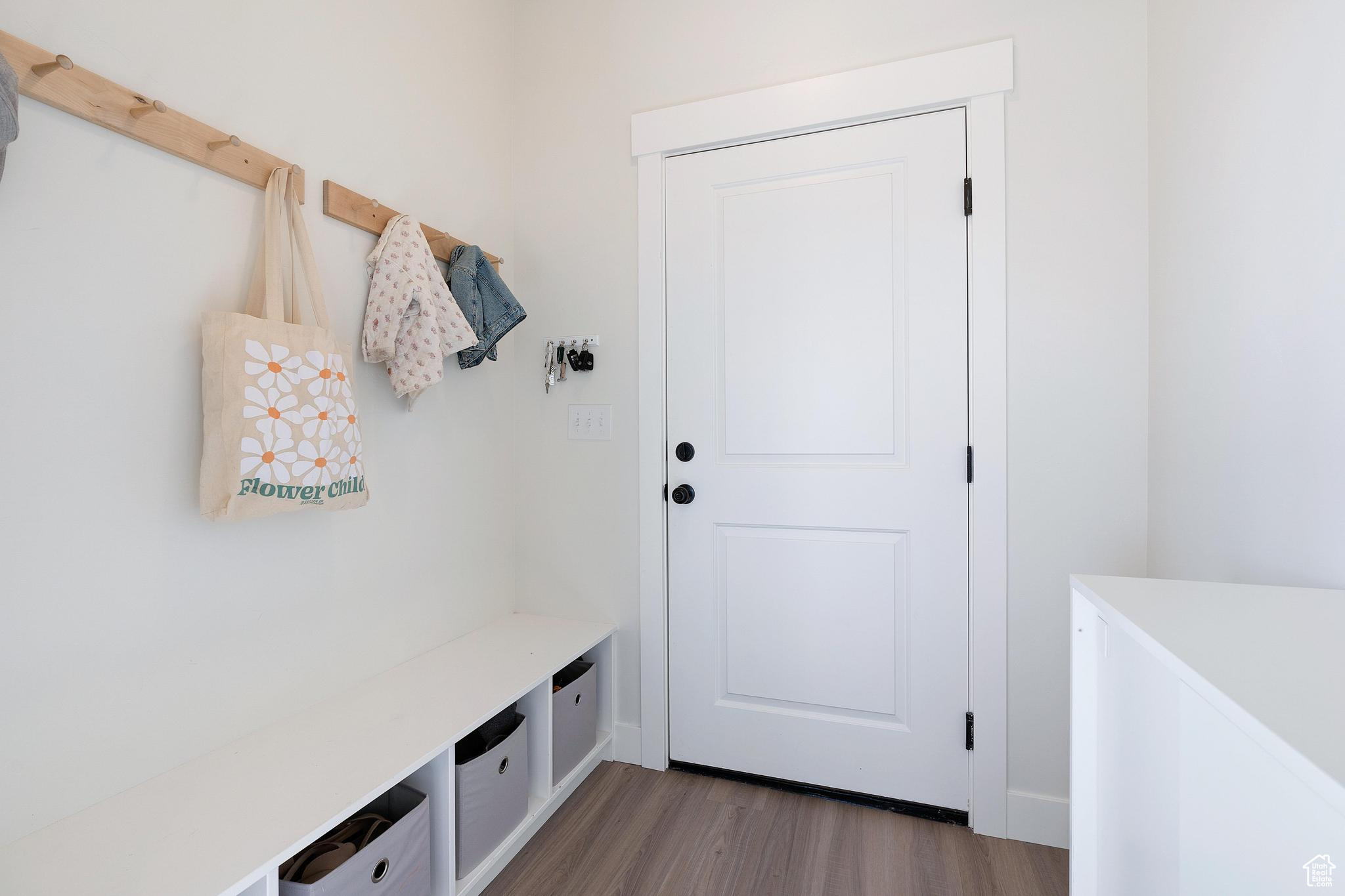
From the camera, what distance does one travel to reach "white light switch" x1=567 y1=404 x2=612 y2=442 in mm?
2012

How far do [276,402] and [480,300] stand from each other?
2.49 feet

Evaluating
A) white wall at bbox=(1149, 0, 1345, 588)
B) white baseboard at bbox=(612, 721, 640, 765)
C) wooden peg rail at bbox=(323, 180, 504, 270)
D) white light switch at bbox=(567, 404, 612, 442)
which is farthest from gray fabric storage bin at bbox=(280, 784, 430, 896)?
white wall at bbox=(1149, 0, 1345, 588)

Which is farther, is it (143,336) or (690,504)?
(690,504)

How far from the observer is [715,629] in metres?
1.91

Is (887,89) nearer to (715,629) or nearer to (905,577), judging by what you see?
(905,577)

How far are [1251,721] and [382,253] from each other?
5.71ft

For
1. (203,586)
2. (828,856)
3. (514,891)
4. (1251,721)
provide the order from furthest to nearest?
(828,856) → (514,891) → (203,586) → (1251,721)

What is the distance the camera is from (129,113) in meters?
1.05

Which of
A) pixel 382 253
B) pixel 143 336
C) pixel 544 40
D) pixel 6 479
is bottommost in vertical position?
pixel 6 479

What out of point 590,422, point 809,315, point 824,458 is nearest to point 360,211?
point 590,422

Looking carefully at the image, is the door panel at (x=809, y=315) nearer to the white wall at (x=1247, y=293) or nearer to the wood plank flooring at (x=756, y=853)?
the white wall at (x=1247, y=293)

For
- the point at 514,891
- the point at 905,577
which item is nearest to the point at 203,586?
the point at 514,891

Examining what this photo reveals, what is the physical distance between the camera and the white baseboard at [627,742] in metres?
1.99

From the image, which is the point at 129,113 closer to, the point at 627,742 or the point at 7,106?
the point at 7,106
